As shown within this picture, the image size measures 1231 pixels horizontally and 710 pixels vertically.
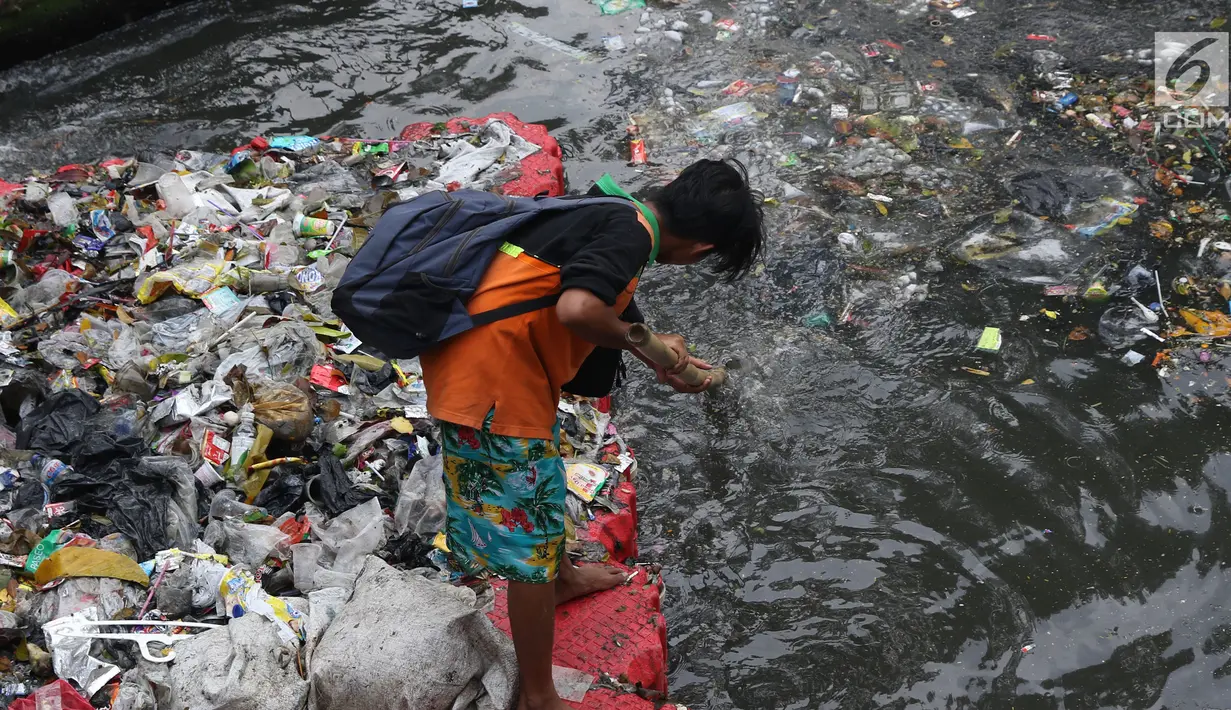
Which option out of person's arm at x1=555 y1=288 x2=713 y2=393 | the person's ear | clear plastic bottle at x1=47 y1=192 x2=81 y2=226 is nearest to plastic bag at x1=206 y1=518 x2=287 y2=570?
person's arm at x1=555 y1=288 x2=713 y2=393

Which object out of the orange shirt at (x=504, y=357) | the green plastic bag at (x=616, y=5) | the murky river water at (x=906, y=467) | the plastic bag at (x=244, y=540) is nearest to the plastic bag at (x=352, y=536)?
the plastic bag at (x=244, y=540)

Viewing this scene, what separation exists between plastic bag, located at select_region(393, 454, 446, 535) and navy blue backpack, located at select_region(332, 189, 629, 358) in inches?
50.7

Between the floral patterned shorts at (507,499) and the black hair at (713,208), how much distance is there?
566 mm

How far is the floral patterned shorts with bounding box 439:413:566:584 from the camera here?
1968 millimetres

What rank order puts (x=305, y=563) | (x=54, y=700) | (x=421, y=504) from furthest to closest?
(x=421, y=504) < (x=305, y=563) < (x=54, y=700)

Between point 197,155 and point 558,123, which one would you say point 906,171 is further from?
point 197,155

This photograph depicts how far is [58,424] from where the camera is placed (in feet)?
10.9

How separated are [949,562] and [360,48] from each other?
18.8 feet

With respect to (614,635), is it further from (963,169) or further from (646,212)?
(963,169)

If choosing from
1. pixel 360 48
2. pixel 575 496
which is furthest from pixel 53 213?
pixel 575 496

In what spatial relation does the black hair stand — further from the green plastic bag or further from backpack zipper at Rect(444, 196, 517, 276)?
the green plastic bag

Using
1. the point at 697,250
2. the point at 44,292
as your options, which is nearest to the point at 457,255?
the point at 697,250

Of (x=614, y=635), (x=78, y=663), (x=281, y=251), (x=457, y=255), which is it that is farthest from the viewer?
(x=281, y=251)

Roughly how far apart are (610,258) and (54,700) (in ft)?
6.04
